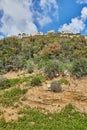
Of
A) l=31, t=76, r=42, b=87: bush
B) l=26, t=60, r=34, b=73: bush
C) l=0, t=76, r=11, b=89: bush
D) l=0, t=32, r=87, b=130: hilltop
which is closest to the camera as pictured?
l=0, t=32, r=87, b=130: hilltop

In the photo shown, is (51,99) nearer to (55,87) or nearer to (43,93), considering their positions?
(43,93)

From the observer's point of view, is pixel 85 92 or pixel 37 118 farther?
pixel 85 92

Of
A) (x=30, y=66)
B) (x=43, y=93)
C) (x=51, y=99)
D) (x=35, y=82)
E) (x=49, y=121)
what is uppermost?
(x=30, y=66)

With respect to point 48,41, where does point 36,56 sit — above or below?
below

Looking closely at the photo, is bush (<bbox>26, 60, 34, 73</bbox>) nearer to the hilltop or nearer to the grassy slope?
the hilltop

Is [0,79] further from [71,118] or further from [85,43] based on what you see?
[85,43]

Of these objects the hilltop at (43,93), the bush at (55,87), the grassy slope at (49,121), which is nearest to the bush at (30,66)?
the hilltop at (43,93)

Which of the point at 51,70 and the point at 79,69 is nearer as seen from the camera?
the point at 79,69

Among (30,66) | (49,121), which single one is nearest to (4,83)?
(30,66)

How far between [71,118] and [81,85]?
302 cm

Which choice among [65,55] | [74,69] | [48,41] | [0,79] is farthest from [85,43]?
[0,79]

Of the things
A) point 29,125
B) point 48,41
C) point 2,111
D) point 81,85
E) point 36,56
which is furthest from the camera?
point 48,41

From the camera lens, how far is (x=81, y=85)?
765 inches

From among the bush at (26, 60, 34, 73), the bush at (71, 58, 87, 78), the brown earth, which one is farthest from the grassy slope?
the bush at (26, 60, 34, 73)
